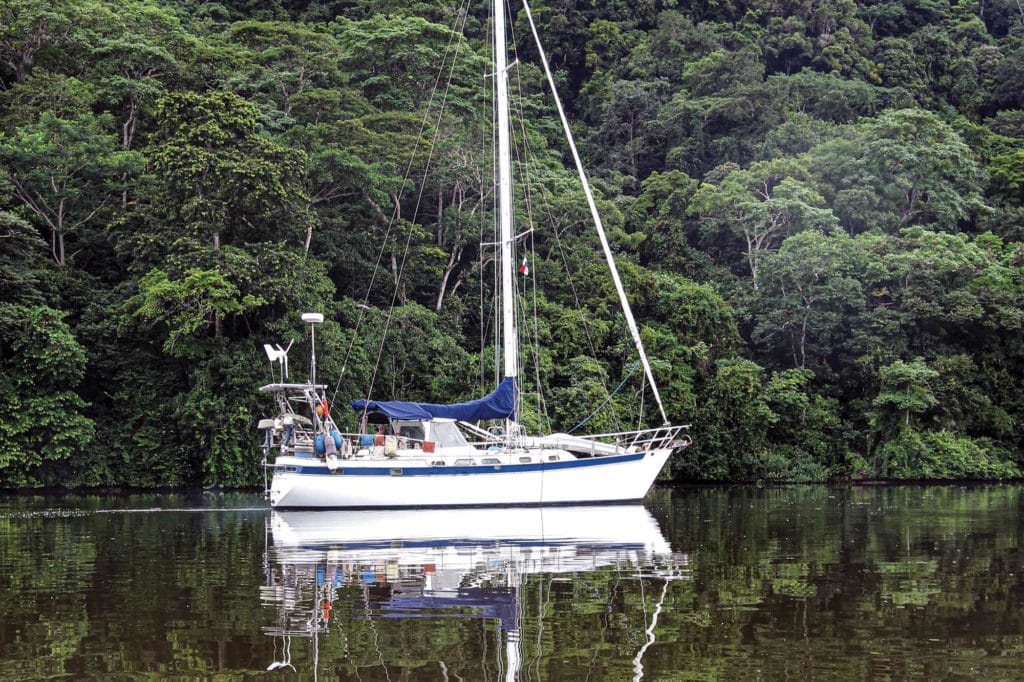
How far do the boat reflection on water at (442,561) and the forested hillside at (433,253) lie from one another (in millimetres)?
12041

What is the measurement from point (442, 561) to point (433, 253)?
1027 inches

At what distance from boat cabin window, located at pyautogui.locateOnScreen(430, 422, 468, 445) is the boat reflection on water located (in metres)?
2.14

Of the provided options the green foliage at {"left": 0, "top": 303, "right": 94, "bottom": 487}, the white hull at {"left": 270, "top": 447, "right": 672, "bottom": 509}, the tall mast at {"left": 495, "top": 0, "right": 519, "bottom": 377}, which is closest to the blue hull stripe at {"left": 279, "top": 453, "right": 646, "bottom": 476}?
the white hull at {"left": 270, "top": 447, "right": 672, "bottom": 509}

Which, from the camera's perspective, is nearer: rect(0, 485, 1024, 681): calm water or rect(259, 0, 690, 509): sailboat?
rect(0, 485, 1024, 681): calm water

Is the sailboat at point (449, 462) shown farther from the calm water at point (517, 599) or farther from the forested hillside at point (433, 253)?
the forested hillside at point (433, 253)

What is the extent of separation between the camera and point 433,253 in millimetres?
42688

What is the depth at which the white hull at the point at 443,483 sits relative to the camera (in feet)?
91.8

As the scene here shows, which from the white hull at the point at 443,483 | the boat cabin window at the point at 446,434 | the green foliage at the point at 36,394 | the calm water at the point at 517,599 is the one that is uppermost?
the green foliage at the point at 36,394

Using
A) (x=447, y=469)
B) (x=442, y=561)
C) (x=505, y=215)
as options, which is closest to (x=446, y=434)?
(x=447, y=469)

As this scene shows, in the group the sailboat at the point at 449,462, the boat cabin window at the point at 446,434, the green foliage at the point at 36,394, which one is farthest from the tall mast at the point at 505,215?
the green foliage at the point at 36,394

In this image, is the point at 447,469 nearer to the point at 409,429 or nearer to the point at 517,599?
the point at 409,429

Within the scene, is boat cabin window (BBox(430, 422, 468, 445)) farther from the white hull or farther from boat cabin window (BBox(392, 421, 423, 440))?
the white hull

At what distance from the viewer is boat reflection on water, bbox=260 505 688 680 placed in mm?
12617

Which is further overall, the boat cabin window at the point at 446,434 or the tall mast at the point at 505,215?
the boat cabin window at the point at 446,434
